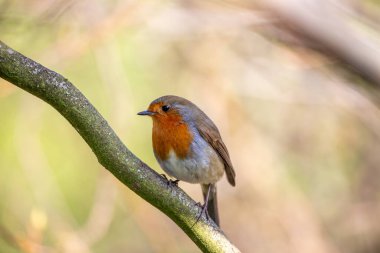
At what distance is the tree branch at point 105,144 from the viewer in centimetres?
248

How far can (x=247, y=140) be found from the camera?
21.5 ft

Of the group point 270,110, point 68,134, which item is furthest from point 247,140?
point 68,134

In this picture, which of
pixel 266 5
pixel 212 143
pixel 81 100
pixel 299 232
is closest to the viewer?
pixel 81 100

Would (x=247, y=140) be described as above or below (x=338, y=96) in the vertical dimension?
below

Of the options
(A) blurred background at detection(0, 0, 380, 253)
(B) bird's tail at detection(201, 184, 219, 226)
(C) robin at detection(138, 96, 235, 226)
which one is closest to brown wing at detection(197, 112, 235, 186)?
(C) robin at detection(138, 96, 235, 226)

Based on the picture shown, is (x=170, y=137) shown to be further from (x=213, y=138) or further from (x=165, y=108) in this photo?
(x=213, y=138)

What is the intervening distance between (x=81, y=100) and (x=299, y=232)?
435 centimetres

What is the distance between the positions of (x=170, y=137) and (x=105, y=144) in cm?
162

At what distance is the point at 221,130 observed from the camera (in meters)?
6.58

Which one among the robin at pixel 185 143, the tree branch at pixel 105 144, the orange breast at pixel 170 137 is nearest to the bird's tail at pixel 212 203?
the robin at pixel 185 143

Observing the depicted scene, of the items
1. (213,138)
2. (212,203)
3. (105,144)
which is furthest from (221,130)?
(105,144)

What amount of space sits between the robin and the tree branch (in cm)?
122

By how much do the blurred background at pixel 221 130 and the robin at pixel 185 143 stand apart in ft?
4.38

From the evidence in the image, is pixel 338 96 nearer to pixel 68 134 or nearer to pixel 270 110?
pixel 270 110
